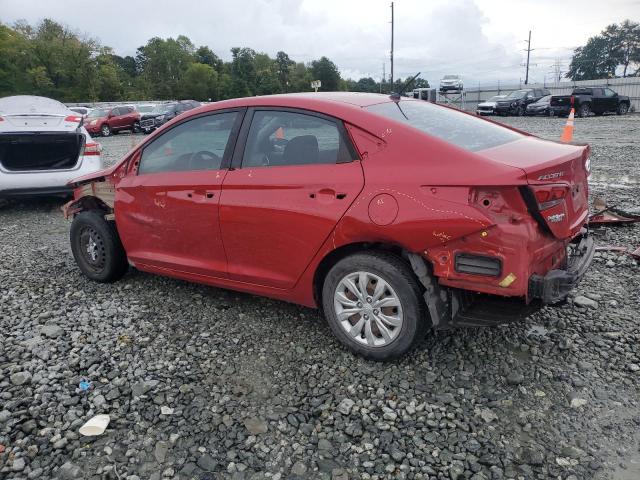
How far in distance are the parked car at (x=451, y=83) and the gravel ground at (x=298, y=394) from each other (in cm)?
3723

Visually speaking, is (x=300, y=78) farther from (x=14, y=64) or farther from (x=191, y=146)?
(x=191, y=146)

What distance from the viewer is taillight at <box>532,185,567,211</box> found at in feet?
8.85

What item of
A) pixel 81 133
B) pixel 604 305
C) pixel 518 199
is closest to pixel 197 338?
pixel 518 199

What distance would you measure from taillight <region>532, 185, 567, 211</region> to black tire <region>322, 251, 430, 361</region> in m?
0.81

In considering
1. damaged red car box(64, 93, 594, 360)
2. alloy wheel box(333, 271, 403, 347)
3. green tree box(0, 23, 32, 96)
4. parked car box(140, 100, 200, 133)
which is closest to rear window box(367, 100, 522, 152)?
damaged red car box(64, 93, 594, 360)

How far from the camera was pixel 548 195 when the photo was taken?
275cm

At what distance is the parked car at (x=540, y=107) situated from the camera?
26.7 m

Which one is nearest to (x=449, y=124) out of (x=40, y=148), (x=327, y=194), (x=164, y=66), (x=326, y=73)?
(x=327, y=194)

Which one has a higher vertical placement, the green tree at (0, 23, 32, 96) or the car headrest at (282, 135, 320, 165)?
the green tree at (0, 23, 32, 96)

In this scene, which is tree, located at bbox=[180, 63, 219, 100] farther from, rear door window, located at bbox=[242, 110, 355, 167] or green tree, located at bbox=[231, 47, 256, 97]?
rear door window, located at bbox=[242, 110, 355, 167]

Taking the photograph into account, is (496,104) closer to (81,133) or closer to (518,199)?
(81,133)

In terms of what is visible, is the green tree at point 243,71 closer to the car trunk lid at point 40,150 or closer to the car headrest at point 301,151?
the car trunk lid at point 40,150

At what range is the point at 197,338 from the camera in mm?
3689

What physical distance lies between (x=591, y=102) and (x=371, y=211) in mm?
27441
